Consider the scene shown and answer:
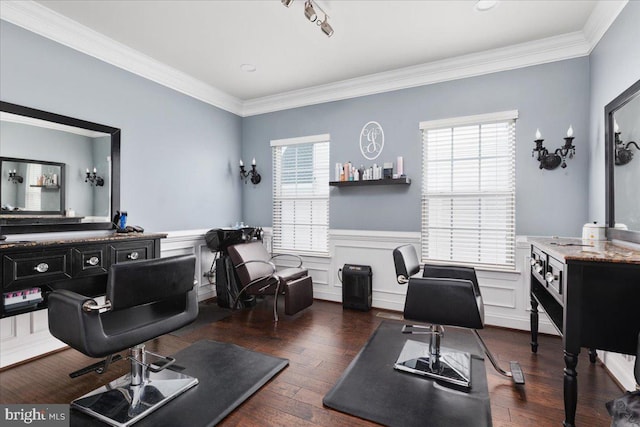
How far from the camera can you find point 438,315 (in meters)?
2.10

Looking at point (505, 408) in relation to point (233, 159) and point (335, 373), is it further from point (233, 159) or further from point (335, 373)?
point (233, 159)

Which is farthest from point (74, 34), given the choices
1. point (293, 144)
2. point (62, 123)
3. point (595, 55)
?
point (595, 55)

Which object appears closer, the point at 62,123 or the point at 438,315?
the point at 438,315

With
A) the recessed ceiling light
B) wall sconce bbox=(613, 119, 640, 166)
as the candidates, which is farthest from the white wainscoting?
the recessed ceiling light

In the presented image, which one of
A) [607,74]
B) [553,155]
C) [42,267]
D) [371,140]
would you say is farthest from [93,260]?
[607,74]

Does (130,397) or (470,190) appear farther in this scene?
(470,190)

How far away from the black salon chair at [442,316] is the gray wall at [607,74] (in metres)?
1.41

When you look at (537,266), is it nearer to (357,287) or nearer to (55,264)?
(357,287)

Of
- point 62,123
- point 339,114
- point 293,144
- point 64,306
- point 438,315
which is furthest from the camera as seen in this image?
point 293,144

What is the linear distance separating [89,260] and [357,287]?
280 cm

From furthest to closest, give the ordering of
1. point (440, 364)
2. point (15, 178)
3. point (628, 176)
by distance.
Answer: point (15, 178) < point (440, 364) < point (628, 176)

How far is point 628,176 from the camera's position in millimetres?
2139

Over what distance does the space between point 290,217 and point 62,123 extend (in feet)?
9.22

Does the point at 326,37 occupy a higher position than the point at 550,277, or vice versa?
the point at 326,37
